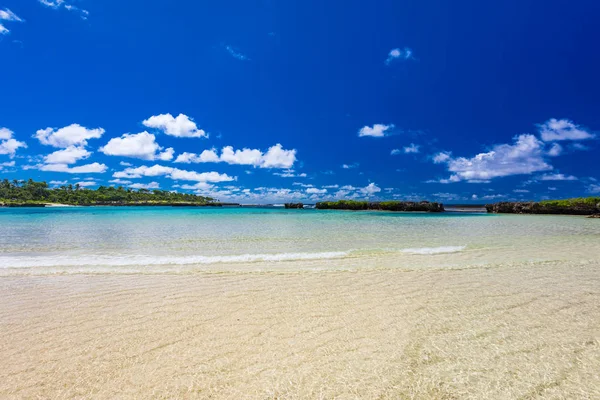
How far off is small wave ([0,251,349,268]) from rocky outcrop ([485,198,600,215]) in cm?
6606

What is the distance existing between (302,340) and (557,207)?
74.9 meters

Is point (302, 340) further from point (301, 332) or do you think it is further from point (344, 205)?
point (344, 205)

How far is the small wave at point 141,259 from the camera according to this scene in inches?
436

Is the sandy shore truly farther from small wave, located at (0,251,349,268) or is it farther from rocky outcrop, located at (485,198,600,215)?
rocky outcrop, located at (485,198,600,215)

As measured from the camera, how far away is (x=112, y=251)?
14039 mm

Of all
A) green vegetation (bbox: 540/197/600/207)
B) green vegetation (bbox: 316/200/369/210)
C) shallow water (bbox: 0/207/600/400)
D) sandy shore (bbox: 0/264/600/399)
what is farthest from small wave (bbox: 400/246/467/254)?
green vegetation (bbox: 316/200/369/210)

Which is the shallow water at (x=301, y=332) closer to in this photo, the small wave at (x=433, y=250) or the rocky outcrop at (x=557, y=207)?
the small wave at (x=433, y=250)

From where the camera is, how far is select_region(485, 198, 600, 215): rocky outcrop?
5516 cm

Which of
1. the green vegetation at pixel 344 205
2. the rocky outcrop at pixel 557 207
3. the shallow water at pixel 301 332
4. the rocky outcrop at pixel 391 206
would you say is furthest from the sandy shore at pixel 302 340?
the green vegetation at pixel 344 205

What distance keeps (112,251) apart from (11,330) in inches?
376

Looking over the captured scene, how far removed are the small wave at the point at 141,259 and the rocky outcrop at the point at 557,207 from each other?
66.1 metres

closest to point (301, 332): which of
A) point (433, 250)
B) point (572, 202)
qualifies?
point (433, 250)

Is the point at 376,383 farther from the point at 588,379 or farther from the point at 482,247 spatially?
the point at 482,247

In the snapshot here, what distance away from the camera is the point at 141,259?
12.0 meters
